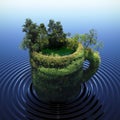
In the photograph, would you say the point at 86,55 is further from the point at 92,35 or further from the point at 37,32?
the point at 37,32

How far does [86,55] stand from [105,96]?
405cm

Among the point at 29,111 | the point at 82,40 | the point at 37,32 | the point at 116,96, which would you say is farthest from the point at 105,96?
→ the point at 37,32

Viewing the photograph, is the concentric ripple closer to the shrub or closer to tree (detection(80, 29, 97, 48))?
the shrub

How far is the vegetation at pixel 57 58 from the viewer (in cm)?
1739

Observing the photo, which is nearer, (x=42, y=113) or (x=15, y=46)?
(x=42, y=113)

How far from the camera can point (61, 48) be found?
1936 cm

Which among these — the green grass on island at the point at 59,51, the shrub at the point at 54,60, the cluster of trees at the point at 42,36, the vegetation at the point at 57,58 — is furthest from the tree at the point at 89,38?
the shrub at the point at 54,60

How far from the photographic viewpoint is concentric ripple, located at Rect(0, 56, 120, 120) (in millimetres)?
17969

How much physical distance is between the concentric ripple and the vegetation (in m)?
0.93

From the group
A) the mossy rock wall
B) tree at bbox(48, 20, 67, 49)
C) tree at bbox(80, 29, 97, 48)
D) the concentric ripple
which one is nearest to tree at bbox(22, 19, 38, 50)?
the mossy rock wall

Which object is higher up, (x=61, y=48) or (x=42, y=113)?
(x=61, y=48)

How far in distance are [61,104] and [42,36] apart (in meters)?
5.80

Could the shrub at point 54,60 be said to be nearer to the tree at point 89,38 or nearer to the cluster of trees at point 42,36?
the cluster of trees at point 42,36

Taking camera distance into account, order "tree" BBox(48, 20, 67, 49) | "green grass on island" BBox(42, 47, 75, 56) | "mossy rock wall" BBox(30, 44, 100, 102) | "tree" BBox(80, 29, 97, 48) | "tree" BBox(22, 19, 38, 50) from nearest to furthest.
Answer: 1. "mossy rock wall" BBox(30, 44, 100, 102)
2. "tree" BBox(22, 19, 38, 50)
3. "green grass on island" BBox(42, 47, 75, 56)
4. "tree" BBox(48, 20, 67, 49)
5. "tree" BBox(80, 29, 97, 48)
